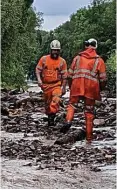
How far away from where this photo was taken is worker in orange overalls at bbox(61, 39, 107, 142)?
11.8 metres

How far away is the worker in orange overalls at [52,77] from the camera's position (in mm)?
14398

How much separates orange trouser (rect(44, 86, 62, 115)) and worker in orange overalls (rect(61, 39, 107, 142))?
2410 mm

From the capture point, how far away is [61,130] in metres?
12.7

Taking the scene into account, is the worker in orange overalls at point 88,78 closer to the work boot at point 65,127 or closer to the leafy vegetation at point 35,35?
the work boot at point 65,127

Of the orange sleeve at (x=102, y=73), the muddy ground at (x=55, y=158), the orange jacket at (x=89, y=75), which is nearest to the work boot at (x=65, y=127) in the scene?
the muddy ground at (x=55, y=158)

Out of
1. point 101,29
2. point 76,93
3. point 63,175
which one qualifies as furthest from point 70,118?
point 101,29

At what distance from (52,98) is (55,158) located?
196 inches

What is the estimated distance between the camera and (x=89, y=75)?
11852 mm

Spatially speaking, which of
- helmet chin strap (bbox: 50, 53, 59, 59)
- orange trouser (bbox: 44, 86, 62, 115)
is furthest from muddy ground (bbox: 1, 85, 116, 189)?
helmet chin strap (bbox: 50, 53, 59, 59)

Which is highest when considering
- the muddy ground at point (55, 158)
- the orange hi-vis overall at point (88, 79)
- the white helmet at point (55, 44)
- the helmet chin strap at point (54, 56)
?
the white helmet at point (55, 44)

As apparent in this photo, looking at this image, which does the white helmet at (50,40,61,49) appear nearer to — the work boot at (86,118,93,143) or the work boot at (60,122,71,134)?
the work boot at (60,122,71,134)

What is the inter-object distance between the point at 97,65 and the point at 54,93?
9.78 ft

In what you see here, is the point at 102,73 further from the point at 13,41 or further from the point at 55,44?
the point at 13,41

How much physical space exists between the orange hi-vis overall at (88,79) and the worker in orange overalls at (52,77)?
2217 mm
